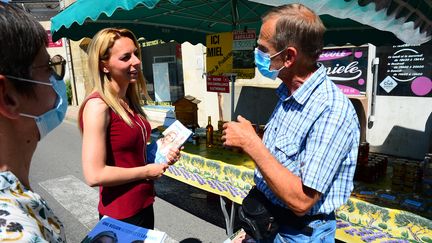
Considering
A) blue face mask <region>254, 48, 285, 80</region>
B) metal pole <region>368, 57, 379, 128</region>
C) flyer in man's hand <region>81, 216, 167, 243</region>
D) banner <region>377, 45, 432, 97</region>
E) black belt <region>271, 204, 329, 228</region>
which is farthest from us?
metal pole <region>368, 57, 379, 128</region>

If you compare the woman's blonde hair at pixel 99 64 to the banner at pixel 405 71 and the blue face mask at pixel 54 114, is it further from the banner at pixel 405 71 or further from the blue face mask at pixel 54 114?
the banner at pixel 405 71

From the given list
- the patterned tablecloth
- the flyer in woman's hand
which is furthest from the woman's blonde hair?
the patterned tablecloth

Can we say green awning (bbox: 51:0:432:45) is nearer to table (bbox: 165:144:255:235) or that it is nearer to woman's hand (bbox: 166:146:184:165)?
woman's hand (bbox: 166:146:184:165)

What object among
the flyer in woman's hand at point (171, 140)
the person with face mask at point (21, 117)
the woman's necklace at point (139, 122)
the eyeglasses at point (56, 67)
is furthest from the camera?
the flyer in woman's hand at point (171, 140)

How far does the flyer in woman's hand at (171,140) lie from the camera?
2072 millimetres

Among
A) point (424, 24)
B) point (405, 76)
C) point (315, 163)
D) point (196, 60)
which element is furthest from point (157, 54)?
point (315, 163)

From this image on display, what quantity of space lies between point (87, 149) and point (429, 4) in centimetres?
258

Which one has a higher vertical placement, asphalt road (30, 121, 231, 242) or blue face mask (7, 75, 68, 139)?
blue face mask (7, 75, 68, 139)

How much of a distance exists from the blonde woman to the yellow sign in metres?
2.15

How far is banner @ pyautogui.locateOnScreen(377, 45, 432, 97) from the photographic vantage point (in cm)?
505

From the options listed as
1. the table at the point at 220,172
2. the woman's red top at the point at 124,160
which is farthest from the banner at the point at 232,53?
the woman's red top at the point at 124,160

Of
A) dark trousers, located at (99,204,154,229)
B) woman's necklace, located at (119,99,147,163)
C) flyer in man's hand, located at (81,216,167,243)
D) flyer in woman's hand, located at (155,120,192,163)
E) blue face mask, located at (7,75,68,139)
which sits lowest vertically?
dark trousers, located at (99,204,154,229)

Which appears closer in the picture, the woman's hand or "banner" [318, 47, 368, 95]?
the woman's hand

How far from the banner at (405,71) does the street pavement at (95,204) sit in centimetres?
378
